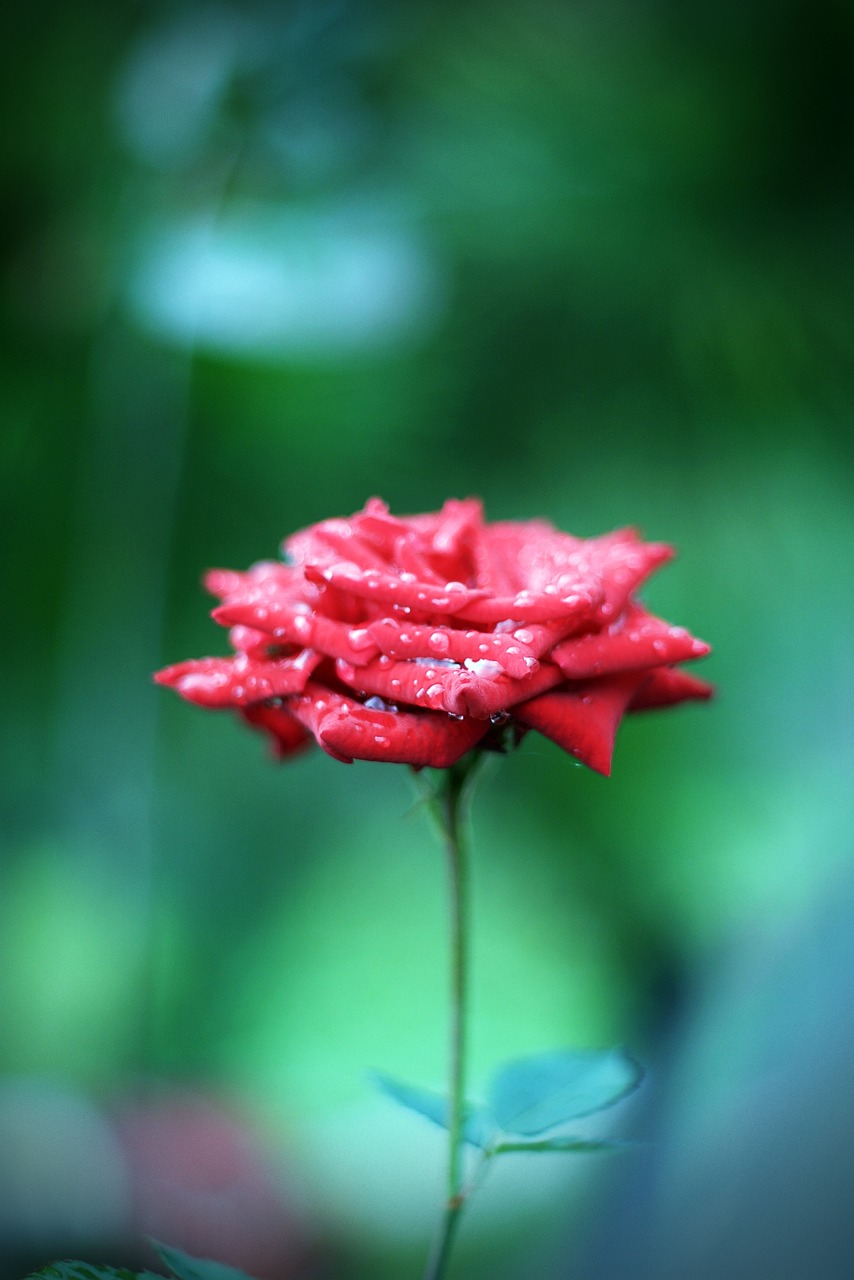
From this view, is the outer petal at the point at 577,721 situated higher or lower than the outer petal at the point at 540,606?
lower

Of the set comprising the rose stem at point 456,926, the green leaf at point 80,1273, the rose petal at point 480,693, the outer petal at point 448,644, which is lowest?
the green leaf at point 80,1273

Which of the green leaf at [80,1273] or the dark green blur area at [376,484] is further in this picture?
the dark green blur area at [376,484]

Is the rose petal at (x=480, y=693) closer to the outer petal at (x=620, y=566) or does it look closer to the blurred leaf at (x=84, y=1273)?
the outer petal at (x=620, y=566)

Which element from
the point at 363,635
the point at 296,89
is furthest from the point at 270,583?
the point at 296,89

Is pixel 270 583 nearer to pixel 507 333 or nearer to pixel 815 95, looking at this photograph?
pixel 507 333

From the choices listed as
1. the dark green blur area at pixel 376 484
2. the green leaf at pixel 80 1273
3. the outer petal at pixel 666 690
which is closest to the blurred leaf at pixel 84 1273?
the green leaf at pixel 80 1273

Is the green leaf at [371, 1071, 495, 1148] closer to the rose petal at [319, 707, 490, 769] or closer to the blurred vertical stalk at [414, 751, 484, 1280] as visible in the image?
the blurred vertical stalk at [414, 751, 484, 1280]
